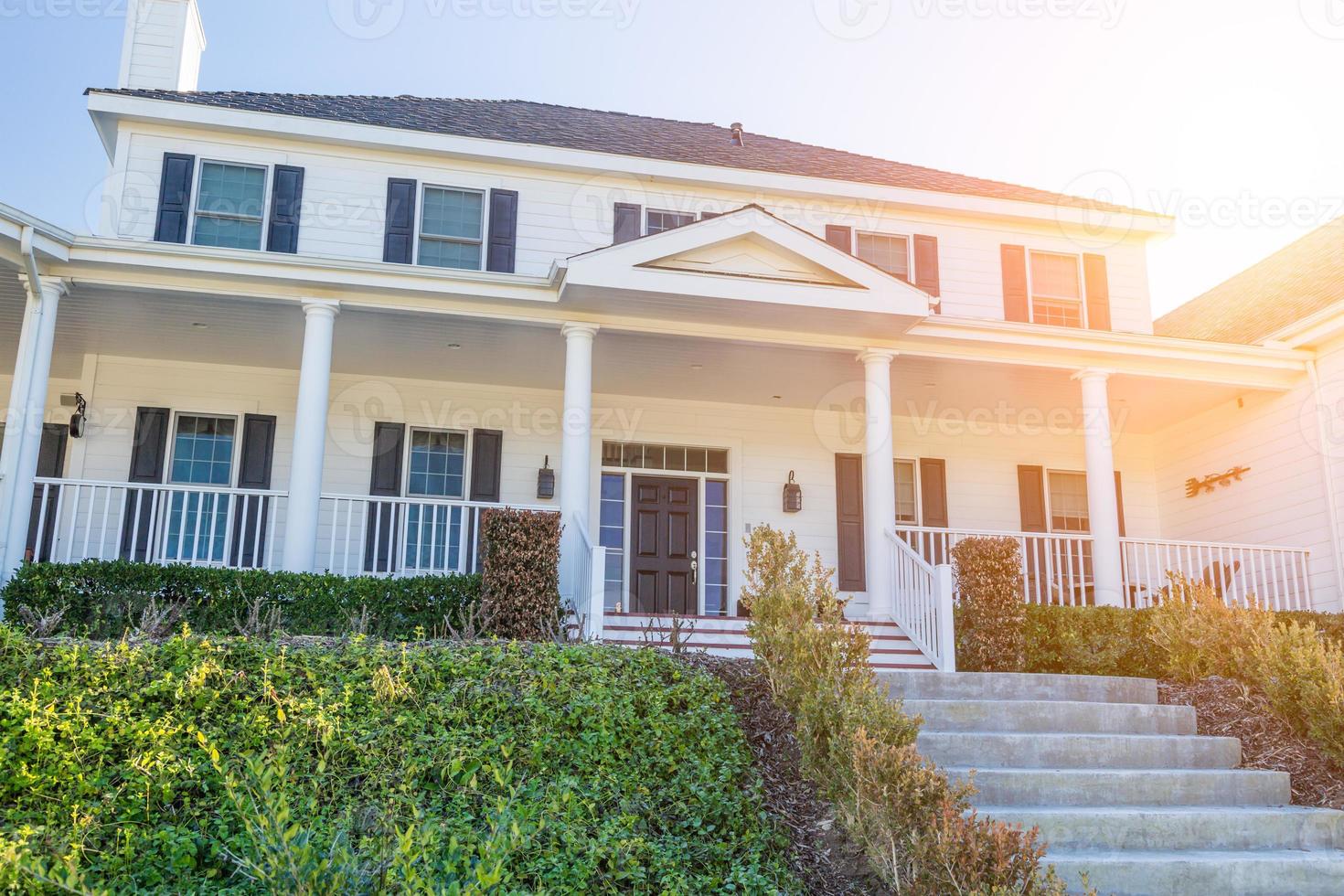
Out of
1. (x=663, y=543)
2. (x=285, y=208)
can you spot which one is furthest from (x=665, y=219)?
(x=285, y=208)

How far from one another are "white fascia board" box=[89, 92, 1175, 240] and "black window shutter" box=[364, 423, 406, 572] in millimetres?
3334

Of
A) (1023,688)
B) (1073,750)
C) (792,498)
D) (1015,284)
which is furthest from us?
(1015,284)

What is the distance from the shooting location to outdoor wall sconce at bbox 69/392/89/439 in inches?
463

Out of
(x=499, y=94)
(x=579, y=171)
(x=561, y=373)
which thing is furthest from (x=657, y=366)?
(x=499, y=94)

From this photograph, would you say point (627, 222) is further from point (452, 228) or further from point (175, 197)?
point (175, 197)

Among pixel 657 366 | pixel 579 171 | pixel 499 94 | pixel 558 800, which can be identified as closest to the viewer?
pixel 558 800

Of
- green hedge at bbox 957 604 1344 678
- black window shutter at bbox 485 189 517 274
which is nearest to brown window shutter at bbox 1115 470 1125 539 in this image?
green hedge at bbox 957 604 1344 678

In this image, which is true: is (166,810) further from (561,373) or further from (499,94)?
(499,94)

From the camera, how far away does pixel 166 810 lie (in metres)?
5.07

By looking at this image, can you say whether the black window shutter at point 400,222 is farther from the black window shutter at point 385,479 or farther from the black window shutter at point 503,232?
the black window shutter at point 385,479

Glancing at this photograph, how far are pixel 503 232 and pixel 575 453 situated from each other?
11.6ft

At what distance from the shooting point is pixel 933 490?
13820 millimetres

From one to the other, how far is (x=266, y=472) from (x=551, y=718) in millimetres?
7482

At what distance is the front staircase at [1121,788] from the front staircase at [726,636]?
1.61m
